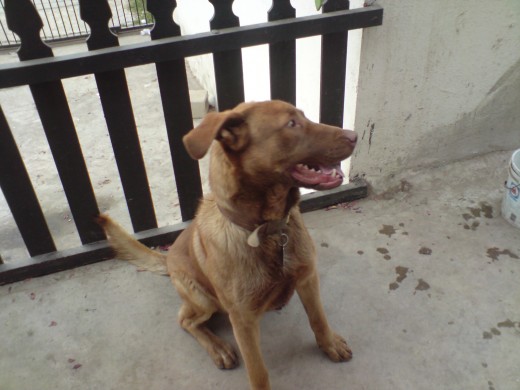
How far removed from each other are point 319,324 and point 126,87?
1.65 meters

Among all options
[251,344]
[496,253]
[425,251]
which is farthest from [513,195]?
[251,344]

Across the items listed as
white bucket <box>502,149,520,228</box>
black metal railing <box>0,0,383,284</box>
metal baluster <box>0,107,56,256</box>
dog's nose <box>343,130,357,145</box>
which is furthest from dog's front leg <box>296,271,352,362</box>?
metal baluster <box>0,107,56,256</box>

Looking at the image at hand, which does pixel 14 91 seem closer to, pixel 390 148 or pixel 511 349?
pixel 390 148

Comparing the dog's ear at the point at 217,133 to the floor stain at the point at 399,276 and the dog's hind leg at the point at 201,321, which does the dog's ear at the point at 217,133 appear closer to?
the dog's hind leg at the point at 201,321

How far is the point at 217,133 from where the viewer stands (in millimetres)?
1601

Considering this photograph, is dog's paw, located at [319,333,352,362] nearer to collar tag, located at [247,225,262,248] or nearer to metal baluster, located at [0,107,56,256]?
collar tag, located at [247,225,262,248]

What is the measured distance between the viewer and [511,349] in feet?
7.23

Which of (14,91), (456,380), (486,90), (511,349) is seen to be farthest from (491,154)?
(14,91)

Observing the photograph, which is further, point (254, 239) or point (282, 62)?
point (282, 62)

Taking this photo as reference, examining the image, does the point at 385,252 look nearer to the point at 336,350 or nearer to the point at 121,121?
the point at 336,350

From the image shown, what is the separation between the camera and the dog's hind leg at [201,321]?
7.45ft

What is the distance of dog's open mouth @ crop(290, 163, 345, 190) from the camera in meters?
1.77

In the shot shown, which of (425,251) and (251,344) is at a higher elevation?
(251,344)

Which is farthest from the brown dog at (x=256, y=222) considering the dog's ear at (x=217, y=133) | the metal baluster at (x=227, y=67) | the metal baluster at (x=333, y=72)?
the metal baluster at (x=333, y=72)
